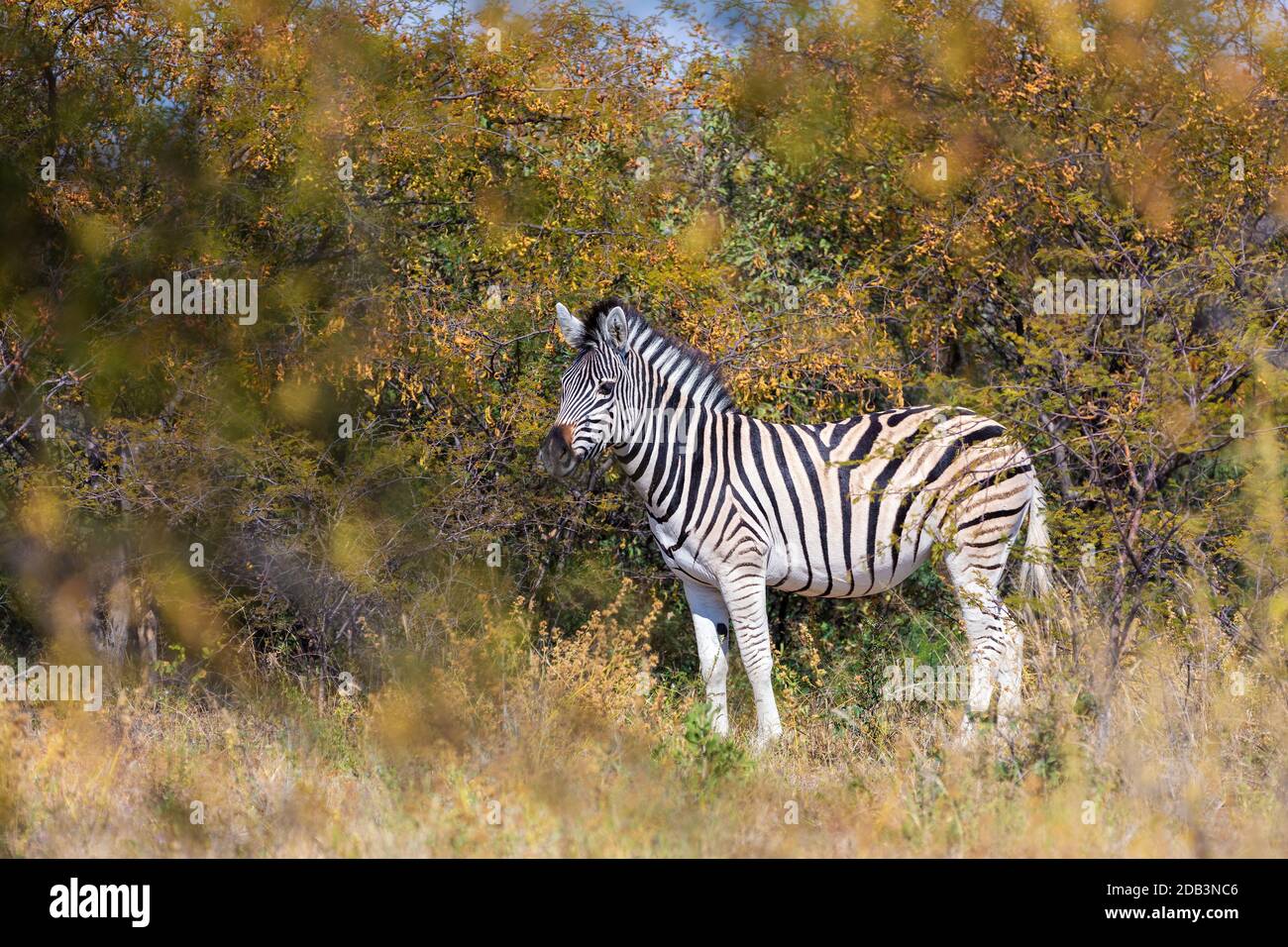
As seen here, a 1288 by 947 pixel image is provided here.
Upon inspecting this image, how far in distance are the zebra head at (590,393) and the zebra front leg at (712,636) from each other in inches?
41.3

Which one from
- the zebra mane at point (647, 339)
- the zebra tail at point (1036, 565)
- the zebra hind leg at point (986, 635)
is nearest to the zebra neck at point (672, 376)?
the zebra mane at point (647, 339)

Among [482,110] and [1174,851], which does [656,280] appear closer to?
[482,110]

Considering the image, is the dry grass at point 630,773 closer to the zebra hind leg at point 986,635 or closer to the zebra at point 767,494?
the zebra hind leg at point 986,635

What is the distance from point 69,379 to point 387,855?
496 centimetres

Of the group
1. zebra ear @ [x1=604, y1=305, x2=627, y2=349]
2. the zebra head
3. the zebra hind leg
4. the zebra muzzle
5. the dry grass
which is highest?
zebra ear @ [x1=604, y1=305, x2=627, y2=349]

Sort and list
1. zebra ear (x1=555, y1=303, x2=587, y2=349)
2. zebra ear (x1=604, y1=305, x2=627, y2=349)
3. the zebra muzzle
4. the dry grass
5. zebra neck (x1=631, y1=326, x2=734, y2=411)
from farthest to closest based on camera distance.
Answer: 1. zebra neck (x1=631, y1=326, x2=734, y2=411)
2. zebra ear (x1=555, y1=303, x2=587, y2=349)
3. zebra ear (x1=604, y1=305, x2=627, y2=349)
4. the zebra muzzle
5. the dry grass

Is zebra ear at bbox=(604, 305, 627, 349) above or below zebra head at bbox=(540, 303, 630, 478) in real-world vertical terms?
above

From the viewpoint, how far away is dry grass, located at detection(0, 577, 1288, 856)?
5.27 meters

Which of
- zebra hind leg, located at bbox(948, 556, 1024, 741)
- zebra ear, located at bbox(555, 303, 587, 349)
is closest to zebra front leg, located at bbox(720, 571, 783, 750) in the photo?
zebra hind leg, located at bbox(948, 556, 1024, 741)

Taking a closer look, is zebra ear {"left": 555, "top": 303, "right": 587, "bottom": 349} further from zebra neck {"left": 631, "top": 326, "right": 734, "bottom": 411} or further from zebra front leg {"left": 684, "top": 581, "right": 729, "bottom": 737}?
zebra front leg {"left": 684, "top": 581, "right": 729, "bottom": 737}

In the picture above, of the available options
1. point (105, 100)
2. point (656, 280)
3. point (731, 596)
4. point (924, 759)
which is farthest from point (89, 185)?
point (924, 759)

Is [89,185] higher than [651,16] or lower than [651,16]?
lower

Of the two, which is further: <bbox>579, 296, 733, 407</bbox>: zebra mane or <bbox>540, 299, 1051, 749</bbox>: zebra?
<bbox>579, 296, 733, 407</bbox>: zebra mane

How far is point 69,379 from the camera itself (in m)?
8.66
